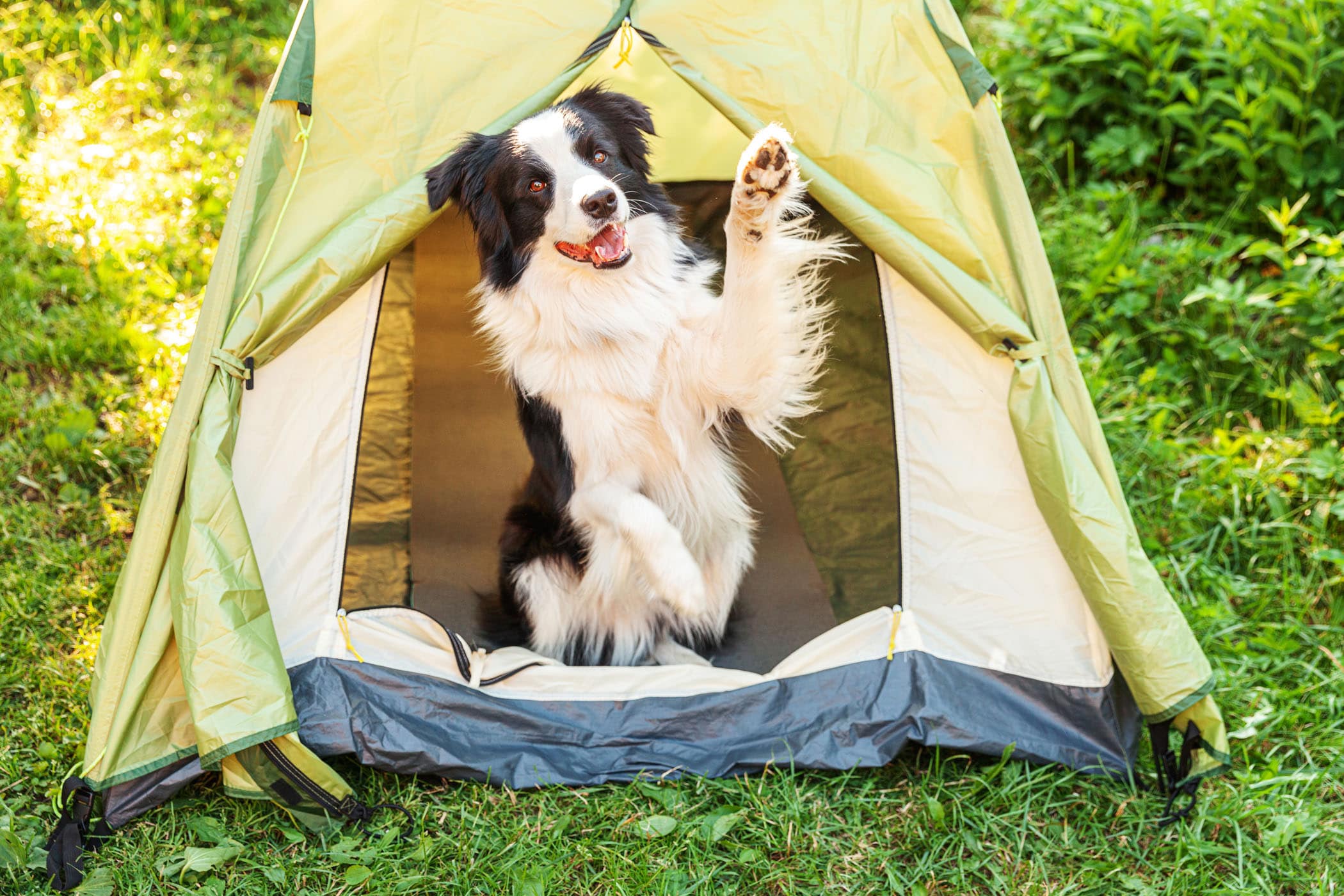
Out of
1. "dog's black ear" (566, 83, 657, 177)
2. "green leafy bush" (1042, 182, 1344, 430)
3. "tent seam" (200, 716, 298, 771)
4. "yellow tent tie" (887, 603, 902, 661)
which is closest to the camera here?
"tent seam" (200, 716, 298, 771)

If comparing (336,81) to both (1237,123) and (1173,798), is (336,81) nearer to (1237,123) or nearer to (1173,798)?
(1173,798)

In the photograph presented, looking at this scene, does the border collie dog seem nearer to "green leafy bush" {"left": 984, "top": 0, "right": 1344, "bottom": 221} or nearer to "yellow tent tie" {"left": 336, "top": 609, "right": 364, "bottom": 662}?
"yellow tent tie" {"left": 336, "top": 609, "right": 364, "bottom": 662}

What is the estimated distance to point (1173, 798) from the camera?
2.21m

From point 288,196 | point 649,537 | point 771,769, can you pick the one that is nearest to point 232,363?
point 288,196

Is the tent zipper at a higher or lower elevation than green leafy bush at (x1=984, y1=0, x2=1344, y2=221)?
lower

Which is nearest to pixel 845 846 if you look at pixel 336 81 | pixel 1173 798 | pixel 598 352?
pixel 1173 798

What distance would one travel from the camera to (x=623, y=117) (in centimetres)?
236

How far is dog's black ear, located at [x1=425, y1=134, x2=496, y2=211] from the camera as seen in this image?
2.15 m

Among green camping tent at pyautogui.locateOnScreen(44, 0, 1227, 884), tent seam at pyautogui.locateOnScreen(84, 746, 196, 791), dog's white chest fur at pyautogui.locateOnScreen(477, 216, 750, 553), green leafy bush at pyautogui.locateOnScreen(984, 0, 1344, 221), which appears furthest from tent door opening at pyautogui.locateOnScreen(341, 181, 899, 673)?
green leafy bush at pyautogui.locateOnScreen(984, 0, 1344, 221)

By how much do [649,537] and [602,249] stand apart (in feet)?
2.08

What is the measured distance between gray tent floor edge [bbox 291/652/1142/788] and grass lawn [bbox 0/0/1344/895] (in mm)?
56

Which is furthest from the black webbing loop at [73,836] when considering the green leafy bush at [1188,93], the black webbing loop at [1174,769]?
the green leafy bush at [1188,93]

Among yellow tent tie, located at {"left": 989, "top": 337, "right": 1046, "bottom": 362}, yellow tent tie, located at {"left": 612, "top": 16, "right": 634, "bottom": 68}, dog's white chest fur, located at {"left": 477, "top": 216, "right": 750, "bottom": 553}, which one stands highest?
yellow tent tie, located at {"left": 612, "top": 16, "right": 634, "bottom": 68}

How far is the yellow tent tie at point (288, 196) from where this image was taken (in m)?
2.12
